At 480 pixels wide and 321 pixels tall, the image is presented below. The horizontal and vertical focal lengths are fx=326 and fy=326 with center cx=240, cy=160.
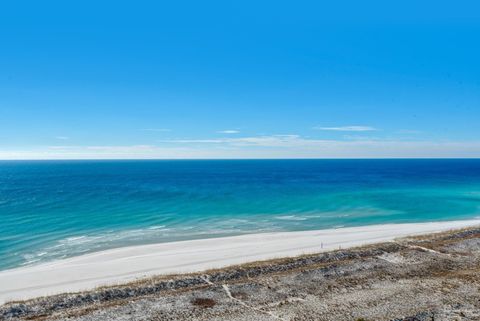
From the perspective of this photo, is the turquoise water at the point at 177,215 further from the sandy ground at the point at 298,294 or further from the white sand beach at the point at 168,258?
the sandy ground at the point at 298,294

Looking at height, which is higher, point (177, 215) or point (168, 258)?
point (177, 215)

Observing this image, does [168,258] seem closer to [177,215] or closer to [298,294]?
[298,294]

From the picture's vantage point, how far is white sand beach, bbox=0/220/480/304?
2403cm

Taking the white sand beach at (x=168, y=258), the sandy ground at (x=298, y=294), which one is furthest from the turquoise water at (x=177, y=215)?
the sandy ground at (x=298, y=294)

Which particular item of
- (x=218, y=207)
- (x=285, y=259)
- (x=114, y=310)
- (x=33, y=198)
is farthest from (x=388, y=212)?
(x=33, y=198)

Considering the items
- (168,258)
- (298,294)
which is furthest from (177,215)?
(298,294)

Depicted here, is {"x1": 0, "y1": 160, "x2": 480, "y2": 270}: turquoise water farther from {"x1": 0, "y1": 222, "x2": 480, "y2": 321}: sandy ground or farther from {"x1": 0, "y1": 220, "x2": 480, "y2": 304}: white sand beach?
{"x1": 0, "y1": 222, "x2": 480, "y2": 321}: sandy ground

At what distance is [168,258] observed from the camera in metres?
29.7

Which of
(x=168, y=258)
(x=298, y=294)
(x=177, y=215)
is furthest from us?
(x=177, y=215)

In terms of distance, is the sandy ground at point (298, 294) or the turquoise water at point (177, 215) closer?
the sandy ground at point (298, 294)

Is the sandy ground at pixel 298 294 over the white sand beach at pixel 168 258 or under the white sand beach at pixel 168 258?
over

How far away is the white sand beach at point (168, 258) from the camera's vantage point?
946 inches

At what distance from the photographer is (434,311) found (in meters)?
17.7

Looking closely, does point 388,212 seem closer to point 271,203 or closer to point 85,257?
point 271,203
